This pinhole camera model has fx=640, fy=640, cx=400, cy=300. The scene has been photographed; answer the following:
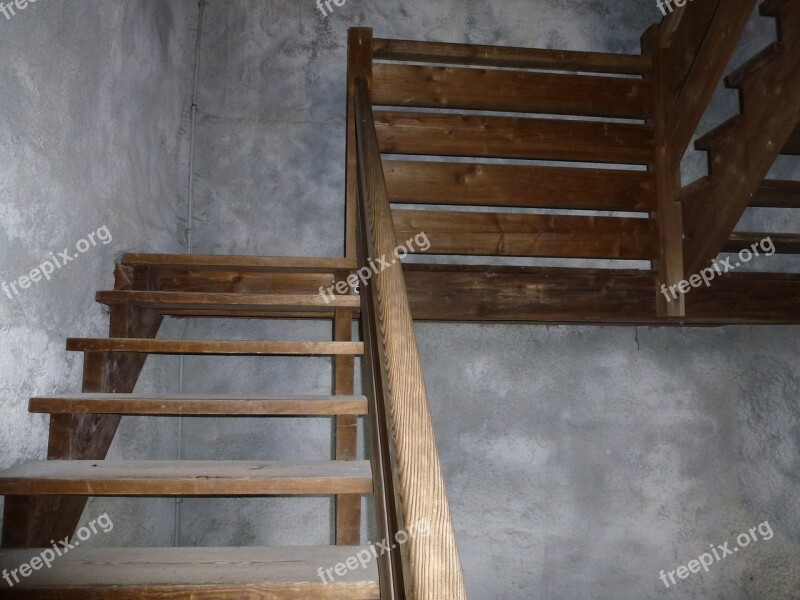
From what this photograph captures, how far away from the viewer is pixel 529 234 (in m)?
2.91

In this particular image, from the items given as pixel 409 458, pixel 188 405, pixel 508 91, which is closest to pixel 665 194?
pixel 508 91

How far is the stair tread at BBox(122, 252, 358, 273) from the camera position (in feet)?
7.78

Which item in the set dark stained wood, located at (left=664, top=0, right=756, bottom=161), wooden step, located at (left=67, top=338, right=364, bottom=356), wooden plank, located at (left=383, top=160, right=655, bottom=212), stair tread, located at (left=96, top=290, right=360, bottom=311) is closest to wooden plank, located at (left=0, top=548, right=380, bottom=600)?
wooden step, located at (left=67, top=338, right=364, bottom=356)

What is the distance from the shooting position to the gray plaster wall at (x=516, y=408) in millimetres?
3213

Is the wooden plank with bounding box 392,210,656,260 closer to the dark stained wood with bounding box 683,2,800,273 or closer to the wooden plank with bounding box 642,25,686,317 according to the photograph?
the wooden plank with bounding box 642,25,686,317

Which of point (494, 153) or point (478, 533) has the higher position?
point (494, 153)

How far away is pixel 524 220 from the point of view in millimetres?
2920

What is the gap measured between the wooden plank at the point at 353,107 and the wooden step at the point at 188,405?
3.45 ft

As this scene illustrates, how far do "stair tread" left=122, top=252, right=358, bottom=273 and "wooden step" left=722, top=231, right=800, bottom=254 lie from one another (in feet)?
5.19

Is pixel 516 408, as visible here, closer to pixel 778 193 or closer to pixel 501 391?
pixel 501 391

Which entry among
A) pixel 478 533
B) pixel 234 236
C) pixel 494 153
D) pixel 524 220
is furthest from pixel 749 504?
pixel 234 236

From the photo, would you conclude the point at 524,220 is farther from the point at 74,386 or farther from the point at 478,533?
the point at 74,386

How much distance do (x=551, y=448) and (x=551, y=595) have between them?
2.36ft

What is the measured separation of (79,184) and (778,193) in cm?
253
